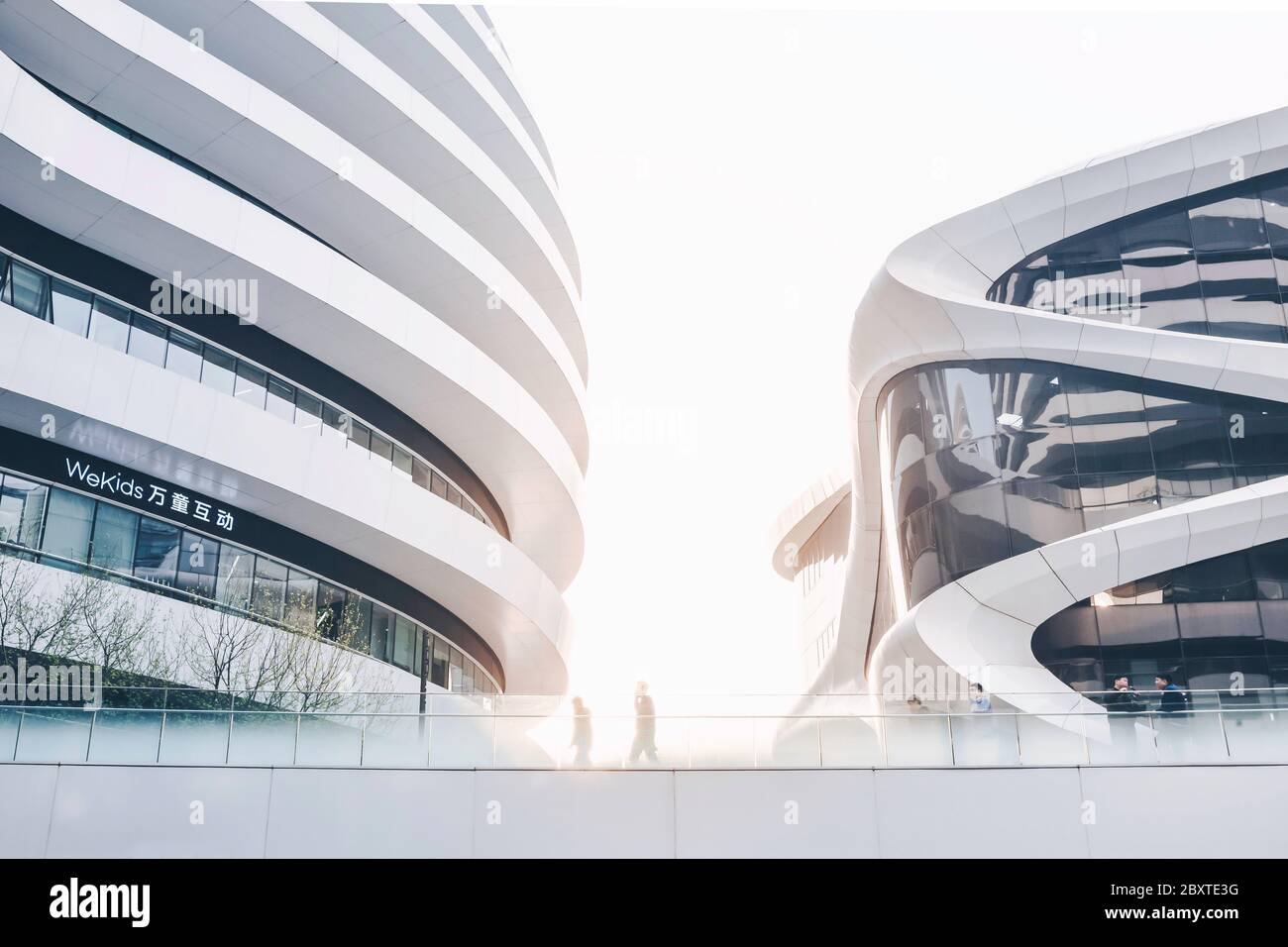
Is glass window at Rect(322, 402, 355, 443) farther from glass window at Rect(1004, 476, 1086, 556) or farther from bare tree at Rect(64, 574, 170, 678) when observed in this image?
glass window at Rect(1004, 476, 1086, 556)

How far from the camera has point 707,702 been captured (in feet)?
49.0

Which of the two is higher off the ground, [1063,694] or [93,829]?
[1063,694]

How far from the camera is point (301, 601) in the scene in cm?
2434

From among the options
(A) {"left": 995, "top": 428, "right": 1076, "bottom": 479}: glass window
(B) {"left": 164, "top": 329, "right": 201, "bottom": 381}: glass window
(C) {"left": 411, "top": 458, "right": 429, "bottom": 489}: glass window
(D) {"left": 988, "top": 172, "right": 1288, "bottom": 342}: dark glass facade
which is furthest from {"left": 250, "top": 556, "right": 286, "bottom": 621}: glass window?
(D) {"left": 988, "top": 172, "right": 1288, "bottom": 342}: dark glass facade

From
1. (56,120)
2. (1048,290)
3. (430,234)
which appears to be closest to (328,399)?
(430,234)

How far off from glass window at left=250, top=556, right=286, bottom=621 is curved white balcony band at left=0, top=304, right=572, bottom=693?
0.93 meters

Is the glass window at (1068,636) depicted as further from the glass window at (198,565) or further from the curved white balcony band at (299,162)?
the glass window at (198,565)

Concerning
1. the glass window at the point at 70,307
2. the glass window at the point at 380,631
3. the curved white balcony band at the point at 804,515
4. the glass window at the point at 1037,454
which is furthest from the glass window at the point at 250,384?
the curved white balcony band at the point at 804,515

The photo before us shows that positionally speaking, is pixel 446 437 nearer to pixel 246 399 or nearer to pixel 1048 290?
pixel 246 399

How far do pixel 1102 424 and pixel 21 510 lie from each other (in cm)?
2081

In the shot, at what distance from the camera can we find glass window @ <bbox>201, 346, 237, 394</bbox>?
24.0 meters

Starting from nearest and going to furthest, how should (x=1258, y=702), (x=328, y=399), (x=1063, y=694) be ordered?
1. (x=1258, y=702)
2. (x=1063, y=694)
3. (x=328, y=399)

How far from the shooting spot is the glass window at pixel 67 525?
20469 mm

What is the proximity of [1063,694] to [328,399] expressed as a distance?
17.2 metres
